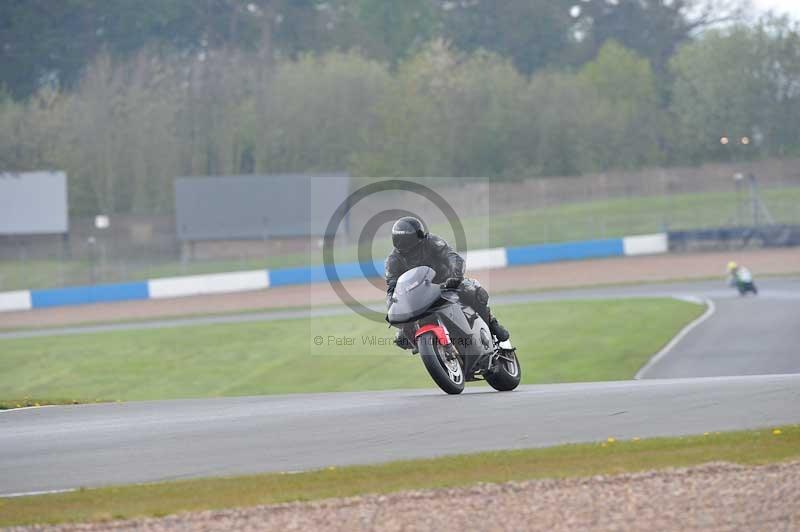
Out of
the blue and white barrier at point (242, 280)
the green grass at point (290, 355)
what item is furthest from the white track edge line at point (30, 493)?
the blue and white barrier at point (242, 280)

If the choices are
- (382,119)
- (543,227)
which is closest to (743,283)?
(543,227)

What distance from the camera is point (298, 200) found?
202 feet

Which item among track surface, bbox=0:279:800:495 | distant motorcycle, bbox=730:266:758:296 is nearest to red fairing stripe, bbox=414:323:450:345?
track surface, bbox=0:279:800:495

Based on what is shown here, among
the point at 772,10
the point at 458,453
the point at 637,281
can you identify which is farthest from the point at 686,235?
the point at 458,453

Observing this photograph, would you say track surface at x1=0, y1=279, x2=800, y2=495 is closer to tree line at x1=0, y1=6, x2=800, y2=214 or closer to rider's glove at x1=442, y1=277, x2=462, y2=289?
rider's glove at x1=442, y1=277, x2=462, y2=289

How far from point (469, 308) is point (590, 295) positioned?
28.6m

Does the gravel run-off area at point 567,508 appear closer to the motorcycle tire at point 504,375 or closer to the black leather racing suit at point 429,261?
the black leather racing suit at point 429,261

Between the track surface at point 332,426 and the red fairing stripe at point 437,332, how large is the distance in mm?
640

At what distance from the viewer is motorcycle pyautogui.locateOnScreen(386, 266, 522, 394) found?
11.7 meters

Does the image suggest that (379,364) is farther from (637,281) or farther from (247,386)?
(637,281)

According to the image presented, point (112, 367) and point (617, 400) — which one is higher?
point (617, 400)

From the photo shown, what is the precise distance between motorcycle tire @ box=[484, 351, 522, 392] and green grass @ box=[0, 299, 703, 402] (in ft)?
35.7

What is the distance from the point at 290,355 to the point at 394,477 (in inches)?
915

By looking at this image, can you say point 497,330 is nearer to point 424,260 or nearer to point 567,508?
A: point 424,260
